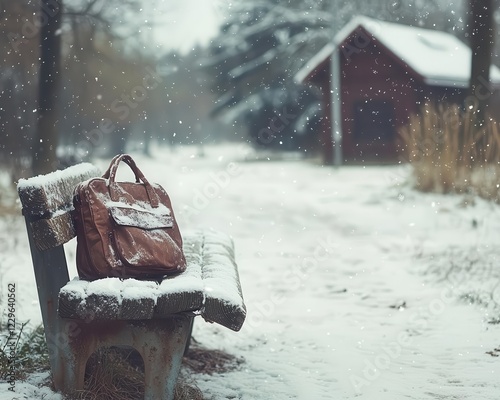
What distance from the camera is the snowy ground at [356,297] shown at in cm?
346

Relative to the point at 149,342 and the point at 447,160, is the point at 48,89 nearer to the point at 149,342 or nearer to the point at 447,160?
the point at 447,160

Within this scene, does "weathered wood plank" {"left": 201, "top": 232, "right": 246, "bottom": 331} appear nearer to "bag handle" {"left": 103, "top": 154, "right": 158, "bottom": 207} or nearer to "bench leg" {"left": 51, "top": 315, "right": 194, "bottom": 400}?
"bench leg" {"left": 51, "top": 315, "right": 194, "bottom": 400}

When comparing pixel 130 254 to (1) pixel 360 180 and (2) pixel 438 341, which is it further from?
(1) pixel 360 180

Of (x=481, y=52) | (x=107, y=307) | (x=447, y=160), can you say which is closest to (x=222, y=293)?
(x=107, y=307)

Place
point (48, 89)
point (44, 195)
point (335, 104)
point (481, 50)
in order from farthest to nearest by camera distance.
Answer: point (335, 104)
point (481, 50)
point (48, 89)
point (44, 195)

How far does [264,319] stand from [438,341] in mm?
1168

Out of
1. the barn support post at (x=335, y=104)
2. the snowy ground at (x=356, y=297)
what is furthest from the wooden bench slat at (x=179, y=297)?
the barn support post at (x=335, y=104)

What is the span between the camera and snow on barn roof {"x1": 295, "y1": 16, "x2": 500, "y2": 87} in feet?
61.4

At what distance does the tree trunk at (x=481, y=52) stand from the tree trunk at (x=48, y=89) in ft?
20.5

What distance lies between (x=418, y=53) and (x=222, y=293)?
18320 millimetres

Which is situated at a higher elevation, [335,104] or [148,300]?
[148,300]

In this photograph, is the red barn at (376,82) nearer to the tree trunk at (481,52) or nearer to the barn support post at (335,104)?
the barn support post at (335,104)

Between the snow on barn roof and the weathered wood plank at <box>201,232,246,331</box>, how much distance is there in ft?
50.3

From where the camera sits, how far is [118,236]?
281 centimetres
